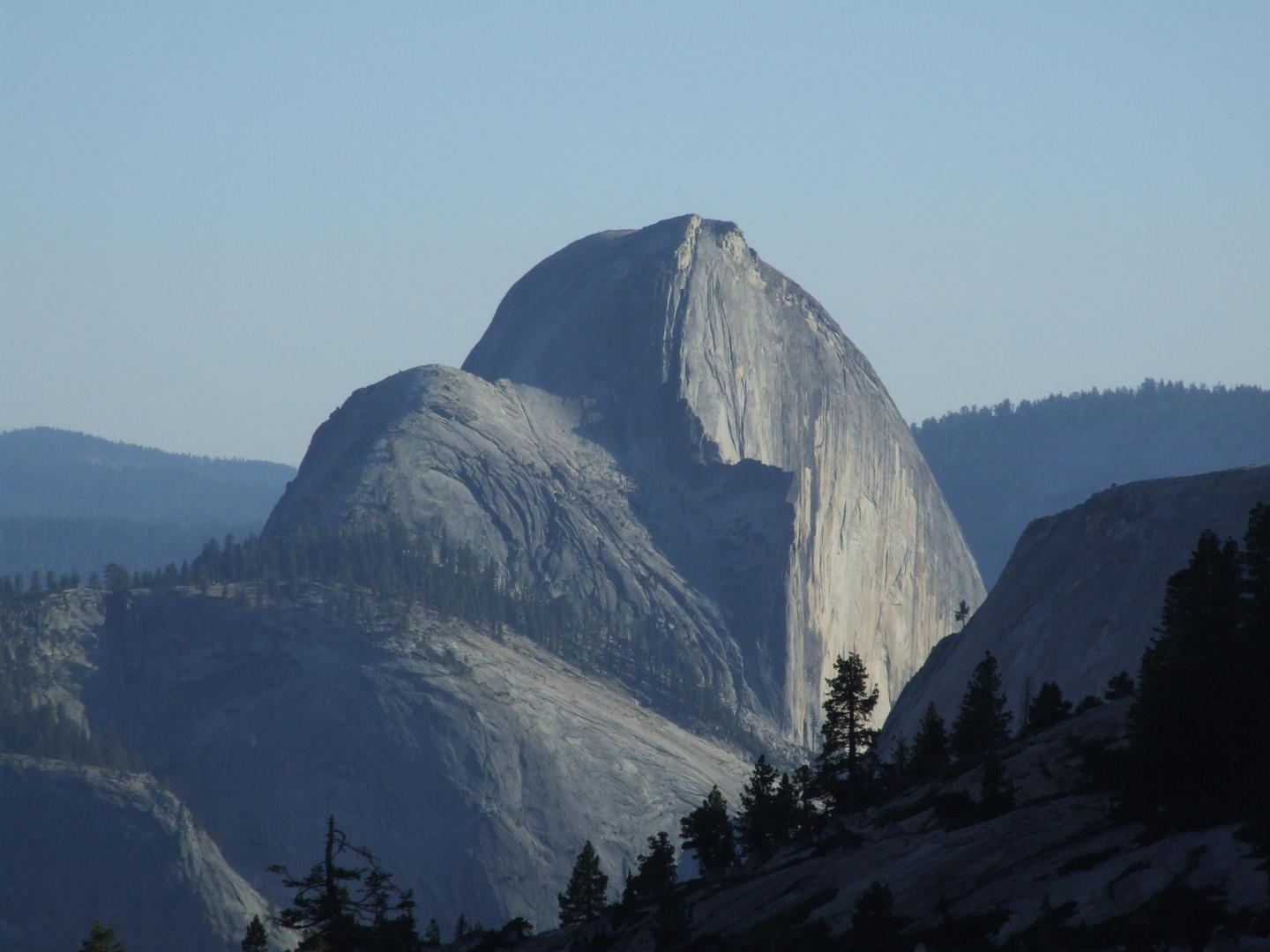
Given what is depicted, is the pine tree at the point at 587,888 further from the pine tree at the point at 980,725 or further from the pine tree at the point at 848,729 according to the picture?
the pine tree at the point at 980,725

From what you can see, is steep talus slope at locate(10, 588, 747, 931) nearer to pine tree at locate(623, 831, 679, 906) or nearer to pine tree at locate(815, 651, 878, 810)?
pine tree at locate(623, 831, 679, 906)

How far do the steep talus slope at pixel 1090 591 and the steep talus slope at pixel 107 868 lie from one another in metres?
64.2

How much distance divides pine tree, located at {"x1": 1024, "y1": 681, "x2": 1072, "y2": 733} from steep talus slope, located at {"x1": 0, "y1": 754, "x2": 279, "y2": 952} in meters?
83.0

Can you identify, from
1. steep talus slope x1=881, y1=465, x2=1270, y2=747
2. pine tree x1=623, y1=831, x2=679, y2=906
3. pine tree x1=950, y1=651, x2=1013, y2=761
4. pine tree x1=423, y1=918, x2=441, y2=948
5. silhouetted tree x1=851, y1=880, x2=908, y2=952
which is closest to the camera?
silhouetted tree x1=851, y1=880, x2=908, y2=952

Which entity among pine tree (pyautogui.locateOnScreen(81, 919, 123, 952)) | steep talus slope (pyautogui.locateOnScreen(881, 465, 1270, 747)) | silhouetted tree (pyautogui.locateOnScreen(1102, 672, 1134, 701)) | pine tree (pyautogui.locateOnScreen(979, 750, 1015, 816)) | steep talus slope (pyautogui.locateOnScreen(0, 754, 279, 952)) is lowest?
steep talus slope (pyautogui.locateOnScreen(0, 754, 279, 952))

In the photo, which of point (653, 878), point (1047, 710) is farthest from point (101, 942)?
point (1047, 710)

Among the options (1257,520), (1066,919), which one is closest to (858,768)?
(1257,520)

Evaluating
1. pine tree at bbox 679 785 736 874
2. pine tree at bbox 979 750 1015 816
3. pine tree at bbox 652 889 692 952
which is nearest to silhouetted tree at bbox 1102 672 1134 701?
pine tree at bbox 979 750 1015 816

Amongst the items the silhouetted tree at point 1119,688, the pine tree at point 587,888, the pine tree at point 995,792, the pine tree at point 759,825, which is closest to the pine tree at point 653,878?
the pine tree at point 587,888

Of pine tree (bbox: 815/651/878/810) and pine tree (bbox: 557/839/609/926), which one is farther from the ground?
pine tree (bbox: 815/651/878/810)

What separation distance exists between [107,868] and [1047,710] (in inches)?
3688

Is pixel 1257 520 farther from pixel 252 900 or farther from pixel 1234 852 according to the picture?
pixel 252 900

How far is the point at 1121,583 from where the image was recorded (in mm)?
95250

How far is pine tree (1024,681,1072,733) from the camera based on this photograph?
216ft
